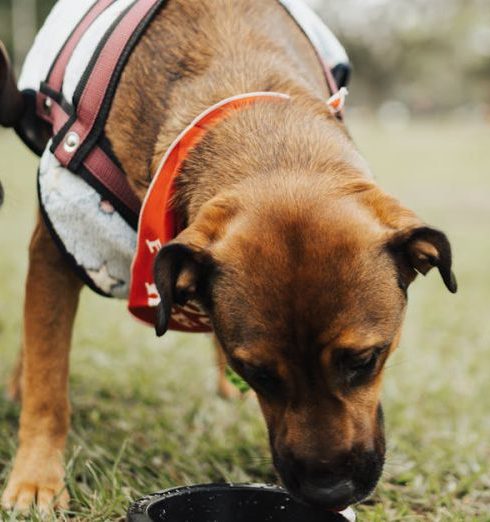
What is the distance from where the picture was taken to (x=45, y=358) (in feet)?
11.3

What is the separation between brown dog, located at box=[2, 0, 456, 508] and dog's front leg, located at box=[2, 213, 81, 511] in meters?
0.11

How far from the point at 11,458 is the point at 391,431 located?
167cm

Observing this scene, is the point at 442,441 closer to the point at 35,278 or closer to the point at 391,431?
the point at 391,431

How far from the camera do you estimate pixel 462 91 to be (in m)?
62.1

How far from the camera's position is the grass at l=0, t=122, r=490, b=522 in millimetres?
3436

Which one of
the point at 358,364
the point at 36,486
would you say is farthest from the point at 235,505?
the point at 36,486

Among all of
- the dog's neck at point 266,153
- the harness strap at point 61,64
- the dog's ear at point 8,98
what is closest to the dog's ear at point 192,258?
the dog's neck at point 266,153

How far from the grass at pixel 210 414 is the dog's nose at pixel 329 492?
1.77 ft

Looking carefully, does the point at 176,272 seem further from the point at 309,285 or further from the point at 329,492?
the point at 329,492

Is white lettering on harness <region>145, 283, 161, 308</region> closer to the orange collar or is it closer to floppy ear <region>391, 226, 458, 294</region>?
the orange collar

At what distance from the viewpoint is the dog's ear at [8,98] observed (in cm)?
366

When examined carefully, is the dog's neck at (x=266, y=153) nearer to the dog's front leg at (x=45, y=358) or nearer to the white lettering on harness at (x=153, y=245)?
the white lettering on harness at (x=153, y=245)

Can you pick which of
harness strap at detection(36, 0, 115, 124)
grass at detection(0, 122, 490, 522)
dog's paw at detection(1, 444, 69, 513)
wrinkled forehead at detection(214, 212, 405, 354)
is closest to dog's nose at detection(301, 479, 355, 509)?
wrinkled forehead at detection(214, 212, 405, 354)

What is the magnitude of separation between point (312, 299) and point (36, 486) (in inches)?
54.9
